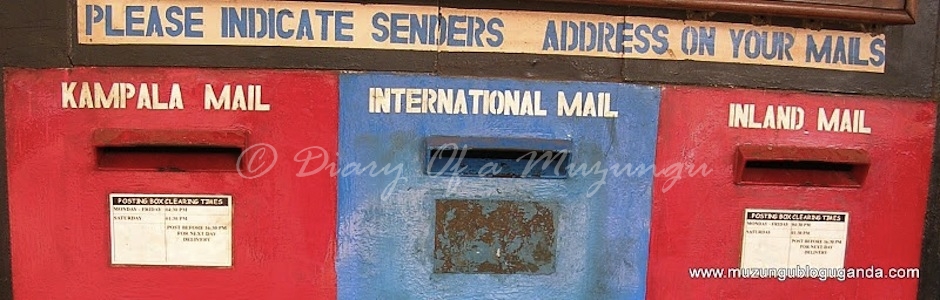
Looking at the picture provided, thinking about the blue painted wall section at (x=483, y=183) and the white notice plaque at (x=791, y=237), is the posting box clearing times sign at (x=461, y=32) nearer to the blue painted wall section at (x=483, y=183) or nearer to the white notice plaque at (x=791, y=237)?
the blue painted wall section at (x=483, y=183)

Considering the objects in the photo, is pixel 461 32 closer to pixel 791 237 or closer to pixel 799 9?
pixel 799 9

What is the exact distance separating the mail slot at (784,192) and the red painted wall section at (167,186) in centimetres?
108

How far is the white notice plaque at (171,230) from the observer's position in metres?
2.03

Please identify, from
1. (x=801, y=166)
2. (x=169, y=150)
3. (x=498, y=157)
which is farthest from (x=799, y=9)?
(x=169, y=150)

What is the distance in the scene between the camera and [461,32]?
2.05m

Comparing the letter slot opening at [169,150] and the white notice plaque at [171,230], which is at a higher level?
the letter slot opening at [169,150]

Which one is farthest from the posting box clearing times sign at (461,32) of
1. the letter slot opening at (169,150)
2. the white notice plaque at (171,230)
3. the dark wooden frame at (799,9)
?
the white notice plaque at (171,230)

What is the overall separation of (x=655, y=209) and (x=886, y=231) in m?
0.79

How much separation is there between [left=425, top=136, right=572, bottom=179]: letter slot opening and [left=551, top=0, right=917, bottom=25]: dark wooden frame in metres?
0.47

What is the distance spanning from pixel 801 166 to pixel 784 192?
12 centimetres

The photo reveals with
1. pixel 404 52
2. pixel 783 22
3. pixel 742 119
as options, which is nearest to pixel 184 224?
pixel 404 52

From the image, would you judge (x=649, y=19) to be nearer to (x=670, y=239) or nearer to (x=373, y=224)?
(x=670, y=239)

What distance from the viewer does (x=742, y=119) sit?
2.14 metres

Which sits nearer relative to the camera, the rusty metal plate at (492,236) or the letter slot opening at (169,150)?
the letter slot opening at (169,150)
